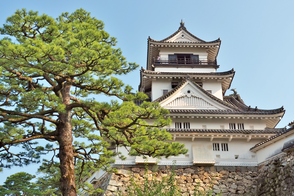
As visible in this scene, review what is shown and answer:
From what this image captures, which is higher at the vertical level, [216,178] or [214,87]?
[214,87]

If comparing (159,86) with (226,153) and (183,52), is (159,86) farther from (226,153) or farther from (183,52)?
(226,153)

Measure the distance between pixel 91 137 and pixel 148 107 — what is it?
2.44 m

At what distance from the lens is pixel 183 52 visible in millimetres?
19469

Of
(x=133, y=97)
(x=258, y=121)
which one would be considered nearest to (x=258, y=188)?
(x=258, y=121)

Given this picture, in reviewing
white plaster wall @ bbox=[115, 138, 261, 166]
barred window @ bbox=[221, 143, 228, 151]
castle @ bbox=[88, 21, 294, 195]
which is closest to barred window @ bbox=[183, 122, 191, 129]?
castle @ bbox=[88, 21, 294, 195]

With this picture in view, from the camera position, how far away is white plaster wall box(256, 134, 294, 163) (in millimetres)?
12689

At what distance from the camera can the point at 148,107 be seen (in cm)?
798

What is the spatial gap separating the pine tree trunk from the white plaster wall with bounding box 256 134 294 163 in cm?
839

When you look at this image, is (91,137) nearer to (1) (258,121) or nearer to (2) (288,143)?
(2) (288,143)

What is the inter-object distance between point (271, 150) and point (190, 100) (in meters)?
4.67

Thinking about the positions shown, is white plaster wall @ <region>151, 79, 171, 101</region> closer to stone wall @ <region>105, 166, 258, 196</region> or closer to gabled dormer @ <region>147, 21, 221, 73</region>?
gabled dormer @ <region>147, 21, 221, 73</region>

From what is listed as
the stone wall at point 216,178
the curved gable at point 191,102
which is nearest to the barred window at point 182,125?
the curved gable at point 191,102

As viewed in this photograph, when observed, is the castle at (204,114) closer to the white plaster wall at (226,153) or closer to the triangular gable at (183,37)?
the white plaster wall at (226,153)

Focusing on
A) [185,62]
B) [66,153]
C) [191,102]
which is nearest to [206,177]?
[191,102]
